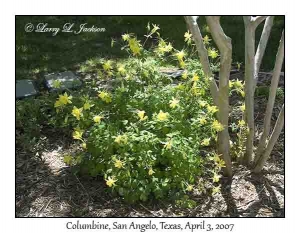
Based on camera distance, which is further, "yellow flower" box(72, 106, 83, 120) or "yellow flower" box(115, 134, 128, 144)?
"yellow flower" box(72, 106, 83, 120)

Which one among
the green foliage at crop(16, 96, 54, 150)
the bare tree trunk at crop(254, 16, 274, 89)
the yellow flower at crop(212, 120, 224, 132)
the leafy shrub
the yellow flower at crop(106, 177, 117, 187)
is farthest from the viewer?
the green foliage at crop(16, 96, 54, 150)

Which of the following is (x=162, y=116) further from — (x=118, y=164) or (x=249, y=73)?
(x=249, y=73)

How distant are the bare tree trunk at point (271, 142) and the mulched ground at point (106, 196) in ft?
0.31

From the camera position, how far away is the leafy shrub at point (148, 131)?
3.18 meters

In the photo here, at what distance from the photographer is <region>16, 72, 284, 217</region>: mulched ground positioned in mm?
3355

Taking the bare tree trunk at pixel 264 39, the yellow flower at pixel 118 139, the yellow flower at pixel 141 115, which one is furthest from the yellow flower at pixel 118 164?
the bare tree trunk at pixel 264 39

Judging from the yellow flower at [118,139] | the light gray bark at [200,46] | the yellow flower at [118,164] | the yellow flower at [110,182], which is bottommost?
the yellow flower at [110,182]

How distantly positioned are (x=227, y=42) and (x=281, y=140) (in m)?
1.34

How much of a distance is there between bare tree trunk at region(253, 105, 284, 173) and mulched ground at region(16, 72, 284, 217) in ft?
0.31

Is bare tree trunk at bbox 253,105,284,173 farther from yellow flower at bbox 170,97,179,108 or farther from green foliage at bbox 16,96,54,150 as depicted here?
green foliage at bbox 16,96,54,150

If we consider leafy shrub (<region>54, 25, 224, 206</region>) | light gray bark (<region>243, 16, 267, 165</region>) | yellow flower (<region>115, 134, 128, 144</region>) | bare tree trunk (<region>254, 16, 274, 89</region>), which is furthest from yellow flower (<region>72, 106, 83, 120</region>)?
bare tree trunk (<region>254, 16, 274, 89</region>)

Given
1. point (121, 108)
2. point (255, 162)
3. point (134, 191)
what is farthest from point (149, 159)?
point (255, 162)

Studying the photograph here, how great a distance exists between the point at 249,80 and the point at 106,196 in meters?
1.36

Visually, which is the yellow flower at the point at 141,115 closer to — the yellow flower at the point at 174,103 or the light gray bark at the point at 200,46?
the yellow flower at the point at 174,103
